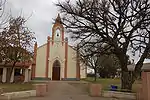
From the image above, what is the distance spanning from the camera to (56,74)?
39.5 metres

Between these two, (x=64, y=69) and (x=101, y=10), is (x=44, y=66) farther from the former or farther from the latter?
(x=101, y=10)

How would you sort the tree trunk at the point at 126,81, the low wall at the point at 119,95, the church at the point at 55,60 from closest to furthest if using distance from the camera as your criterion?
the low wall at the point at 119,95 → the tree trunk at the point at 126,81 → the church at the point at 55,60

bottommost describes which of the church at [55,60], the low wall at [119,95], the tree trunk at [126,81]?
the low wall at [119,95]

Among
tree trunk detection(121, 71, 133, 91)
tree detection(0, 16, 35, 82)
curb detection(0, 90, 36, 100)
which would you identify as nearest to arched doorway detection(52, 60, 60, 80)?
tree detection(0, 16, 35, 82)

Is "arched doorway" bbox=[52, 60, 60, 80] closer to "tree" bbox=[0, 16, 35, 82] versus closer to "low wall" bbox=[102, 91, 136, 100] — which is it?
"tree" bbox=[0, 16, 35, 82]

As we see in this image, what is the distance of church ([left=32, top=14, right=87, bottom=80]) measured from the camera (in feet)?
127

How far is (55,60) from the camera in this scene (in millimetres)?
39750

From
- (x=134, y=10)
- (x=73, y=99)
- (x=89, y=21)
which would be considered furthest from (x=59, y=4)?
(x=73, y=99)

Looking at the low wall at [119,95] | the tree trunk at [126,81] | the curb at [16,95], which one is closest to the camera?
the curb at [16,95]

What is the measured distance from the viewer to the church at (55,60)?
38844 millimetres

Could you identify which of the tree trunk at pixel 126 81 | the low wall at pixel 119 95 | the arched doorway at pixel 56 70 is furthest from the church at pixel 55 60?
the low wall at pixel 119 95

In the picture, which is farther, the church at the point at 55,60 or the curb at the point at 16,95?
the church at the point at 55,60

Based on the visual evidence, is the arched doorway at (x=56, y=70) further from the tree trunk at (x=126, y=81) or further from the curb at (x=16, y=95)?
the curb at (x=16, y=95)

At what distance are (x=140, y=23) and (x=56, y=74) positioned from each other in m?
23.1
